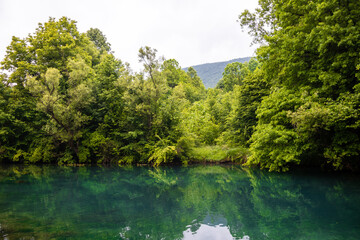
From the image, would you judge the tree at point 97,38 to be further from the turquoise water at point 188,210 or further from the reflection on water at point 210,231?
the reflection on water at point 210,231

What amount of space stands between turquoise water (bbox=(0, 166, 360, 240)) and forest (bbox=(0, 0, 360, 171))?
2.79 m

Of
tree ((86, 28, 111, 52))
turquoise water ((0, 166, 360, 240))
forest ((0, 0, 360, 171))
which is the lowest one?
turquoise water ((0, 166, 360, 240))

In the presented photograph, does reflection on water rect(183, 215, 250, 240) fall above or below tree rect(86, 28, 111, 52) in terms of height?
below

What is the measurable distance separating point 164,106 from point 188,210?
1702 centimetres

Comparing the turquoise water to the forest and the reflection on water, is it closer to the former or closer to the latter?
the reflection on water

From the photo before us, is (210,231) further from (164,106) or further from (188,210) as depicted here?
(164,106)

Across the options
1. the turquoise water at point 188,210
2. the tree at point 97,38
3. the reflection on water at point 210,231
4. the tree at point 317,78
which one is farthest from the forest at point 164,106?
the tree at point 97,38

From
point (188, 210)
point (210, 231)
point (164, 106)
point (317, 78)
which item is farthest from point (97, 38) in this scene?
point (210, 231)

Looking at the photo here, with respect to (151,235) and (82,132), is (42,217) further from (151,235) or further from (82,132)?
(82,132)

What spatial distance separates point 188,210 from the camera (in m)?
8.09

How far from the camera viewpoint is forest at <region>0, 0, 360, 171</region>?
39.9ft

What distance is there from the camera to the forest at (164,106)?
12.2m

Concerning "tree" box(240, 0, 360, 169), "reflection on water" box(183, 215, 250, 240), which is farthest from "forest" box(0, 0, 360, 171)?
"reflection on water" box(183, 215, 250, 240)

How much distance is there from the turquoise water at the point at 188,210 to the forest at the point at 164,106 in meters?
2.79
